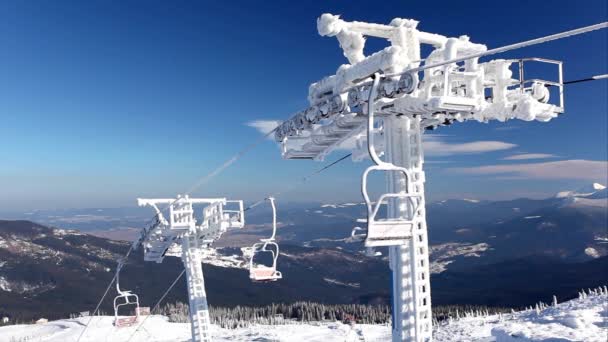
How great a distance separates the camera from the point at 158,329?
267ft

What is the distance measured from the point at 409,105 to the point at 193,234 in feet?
60.8

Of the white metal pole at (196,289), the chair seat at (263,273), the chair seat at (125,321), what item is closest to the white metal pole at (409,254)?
the chair seat at (263,273)

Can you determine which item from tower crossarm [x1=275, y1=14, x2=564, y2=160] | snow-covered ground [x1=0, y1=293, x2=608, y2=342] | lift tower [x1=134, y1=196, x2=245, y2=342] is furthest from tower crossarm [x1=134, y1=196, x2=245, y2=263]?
snow-covered ground [x1=0, y1=293, x2=608, y2=342]

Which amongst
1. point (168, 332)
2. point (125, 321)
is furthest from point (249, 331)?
point (125, 321)

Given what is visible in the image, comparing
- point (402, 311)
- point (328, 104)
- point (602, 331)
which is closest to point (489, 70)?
point (328, 104)

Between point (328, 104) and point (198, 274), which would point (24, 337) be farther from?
point (328, 104)

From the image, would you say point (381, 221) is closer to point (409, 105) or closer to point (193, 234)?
point (409, 105)

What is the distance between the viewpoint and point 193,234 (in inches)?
1096

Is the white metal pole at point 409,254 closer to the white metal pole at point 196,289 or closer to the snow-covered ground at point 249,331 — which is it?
the white metal pole at point 196,289

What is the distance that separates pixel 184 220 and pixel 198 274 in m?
3.49

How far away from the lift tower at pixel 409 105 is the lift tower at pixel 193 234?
13334 millimetres

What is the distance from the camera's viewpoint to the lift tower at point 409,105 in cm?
1137

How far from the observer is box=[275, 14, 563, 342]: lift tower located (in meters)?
11.4

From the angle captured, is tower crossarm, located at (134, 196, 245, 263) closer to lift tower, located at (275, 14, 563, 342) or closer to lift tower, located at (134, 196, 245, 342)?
lift tower, located at (134, 196, 245, 342)
